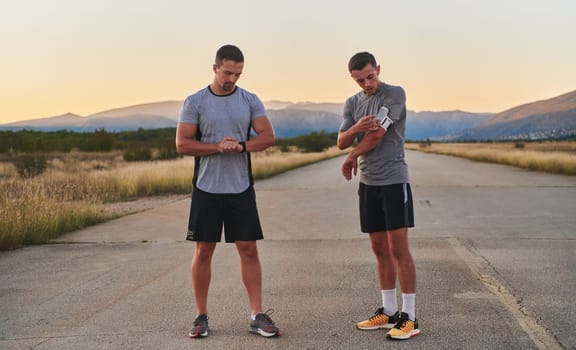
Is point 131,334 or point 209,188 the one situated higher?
point 209,188

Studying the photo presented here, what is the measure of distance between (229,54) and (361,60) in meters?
0.91

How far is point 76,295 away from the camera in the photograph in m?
5.68

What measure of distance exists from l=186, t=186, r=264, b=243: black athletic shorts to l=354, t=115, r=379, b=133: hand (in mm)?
899

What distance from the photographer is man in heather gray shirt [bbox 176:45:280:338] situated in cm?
423

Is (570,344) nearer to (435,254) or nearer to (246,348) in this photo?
(246,348)

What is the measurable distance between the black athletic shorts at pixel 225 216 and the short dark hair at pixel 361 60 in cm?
114

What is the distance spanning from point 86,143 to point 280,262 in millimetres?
52441

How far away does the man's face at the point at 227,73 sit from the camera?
4.10 m

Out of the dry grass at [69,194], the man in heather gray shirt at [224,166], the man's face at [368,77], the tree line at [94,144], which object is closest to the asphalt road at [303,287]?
the dry grass at [69,194]

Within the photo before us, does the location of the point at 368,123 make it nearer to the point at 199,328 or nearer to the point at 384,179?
the point at 384,179

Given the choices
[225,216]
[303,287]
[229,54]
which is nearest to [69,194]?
[303,287]

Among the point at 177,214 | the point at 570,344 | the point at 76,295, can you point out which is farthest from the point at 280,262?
the point at 177,214

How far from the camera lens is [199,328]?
4.24 metres

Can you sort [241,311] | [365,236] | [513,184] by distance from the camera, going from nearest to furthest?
[241,311]
[365,236]
[513,184]
